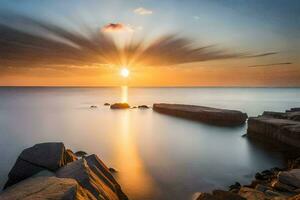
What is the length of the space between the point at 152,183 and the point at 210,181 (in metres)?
4.12

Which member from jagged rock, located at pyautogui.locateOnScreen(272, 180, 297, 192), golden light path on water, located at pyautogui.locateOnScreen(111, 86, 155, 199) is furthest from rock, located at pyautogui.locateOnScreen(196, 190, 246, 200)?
golden light path on water, located at pyautogui.locateOnScreen(111, 86, 155, 199)

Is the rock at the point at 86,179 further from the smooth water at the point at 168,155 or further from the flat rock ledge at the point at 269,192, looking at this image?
the smooth water at the point at 168,155

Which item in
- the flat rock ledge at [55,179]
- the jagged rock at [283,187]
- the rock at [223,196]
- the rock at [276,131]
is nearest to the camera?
the flat rock ledge at [55,179]

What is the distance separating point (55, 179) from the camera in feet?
28.8

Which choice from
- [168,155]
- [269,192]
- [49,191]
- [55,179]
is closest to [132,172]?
[168,155]

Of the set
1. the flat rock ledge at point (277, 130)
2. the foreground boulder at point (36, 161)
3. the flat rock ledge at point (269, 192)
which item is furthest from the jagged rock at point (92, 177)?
the flat rock ledge at point (277, 130)

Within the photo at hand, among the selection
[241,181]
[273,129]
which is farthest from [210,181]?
[273,129]

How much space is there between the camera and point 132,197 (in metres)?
15.1

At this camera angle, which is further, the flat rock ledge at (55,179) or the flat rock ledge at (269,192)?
the flat rock ledge at (269,192)

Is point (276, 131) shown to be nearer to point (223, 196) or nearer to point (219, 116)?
point (219, 116)

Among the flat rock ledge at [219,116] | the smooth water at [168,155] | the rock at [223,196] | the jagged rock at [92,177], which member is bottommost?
the smooth water at [168,155]

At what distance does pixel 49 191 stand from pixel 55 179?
966 mm

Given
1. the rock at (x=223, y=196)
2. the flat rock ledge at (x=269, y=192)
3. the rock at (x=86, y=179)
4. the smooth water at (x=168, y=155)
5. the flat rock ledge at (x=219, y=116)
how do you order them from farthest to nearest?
the flat rock ledge at (x=219, y=116)
the smooth water at (x=168, y=155)
the flat rock ledge at (x=269, y=192)
the rock at (x=223, y=196)
the rock at (x=86, y=179)

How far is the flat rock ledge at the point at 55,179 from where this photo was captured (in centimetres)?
791
